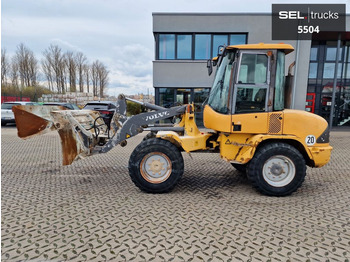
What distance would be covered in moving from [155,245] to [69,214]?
149cm

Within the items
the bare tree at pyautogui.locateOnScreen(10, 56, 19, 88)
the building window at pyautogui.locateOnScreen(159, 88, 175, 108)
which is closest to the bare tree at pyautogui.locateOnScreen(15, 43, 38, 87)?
the bare tree at pyautogui.locateOnScreen(10, 56, 19, 88)

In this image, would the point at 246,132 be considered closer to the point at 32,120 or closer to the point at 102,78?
the point at 32,120

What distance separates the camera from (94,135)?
4.74m

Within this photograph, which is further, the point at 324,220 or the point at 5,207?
the point at 5,207

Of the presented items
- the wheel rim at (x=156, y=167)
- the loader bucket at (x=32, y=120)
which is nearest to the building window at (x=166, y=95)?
the loader bucket at (x=32, y=120)

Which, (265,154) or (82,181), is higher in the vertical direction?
(265,154)

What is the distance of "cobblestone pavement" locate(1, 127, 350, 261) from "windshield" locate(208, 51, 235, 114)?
1.57m

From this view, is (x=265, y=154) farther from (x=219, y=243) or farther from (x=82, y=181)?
(x=82, y=181)

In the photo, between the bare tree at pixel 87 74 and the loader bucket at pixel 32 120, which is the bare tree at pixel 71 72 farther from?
the loader bucket at pixel 32 120

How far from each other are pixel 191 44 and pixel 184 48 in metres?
0.43

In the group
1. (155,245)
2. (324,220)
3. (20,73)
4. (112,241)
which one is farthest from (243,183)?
(20,73)

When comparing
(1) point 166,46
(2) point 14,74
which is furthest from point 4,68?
(1) point 166,46

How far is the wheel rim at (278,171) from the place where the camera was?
4.10m

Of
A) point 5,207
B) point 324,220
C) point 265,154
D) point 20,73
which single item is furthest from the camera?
point 20,73
